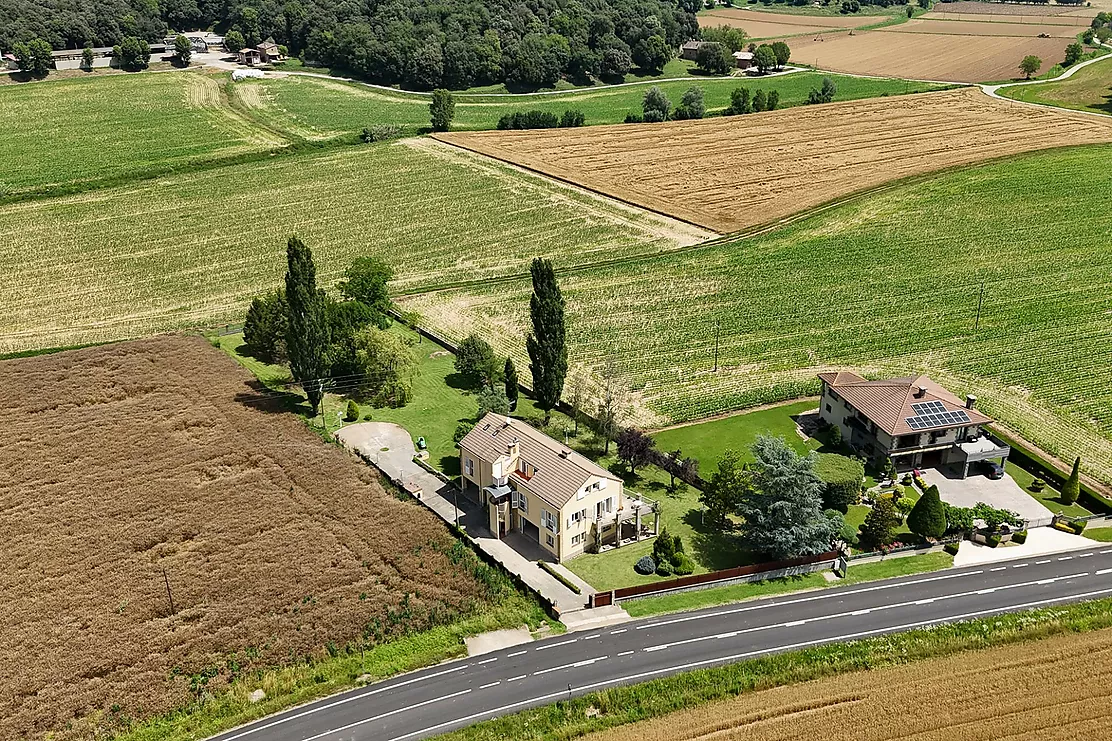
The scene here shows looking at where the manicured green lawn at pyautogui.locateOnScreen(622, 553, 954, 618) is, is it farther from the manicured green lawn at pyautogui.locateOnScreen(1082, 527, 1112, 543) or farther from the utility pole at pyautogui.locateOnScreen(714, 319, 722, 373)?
the utility pole at pyautogui.locateOnScreen(714, 319, 722, 373)

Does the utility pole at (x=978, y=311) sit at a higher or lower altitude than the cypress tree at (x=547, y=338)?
lower

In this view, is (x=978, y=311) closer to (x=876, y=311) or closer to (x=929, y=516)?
(x=876, y=311)

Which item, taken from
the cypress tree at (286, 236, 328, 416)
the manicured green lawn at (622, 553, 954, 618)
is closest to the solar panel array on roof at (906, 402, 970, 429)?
the manicured green lawn at (622, 553, 954, 618)

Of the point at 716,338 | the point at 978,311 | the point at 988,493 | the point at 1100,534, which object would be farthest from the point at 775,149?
the point at 1100,534

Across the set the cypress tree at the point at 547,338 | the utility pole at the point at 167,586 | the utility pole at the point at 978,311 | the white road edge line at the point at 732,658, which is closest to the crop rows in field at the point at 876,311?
the utility pole at the point at 978,311

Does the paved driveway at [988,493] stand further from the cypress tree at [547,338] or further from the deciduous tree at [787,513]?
the cypress tree at [547,338]

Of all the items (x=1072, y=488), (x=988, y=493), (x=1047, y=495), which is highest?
(x=1072, y=488)
